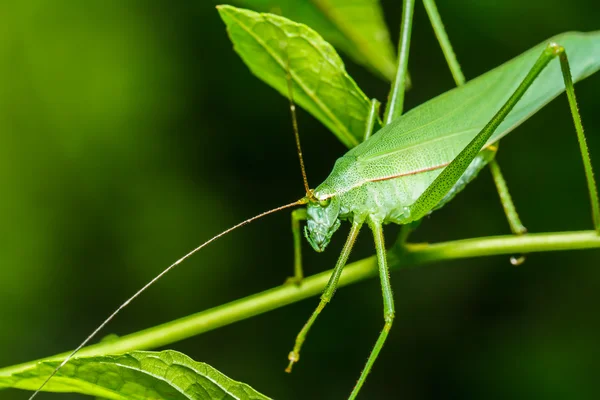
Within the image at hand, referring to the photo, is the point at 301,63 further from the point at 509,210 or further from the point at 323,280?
the point at 509,210

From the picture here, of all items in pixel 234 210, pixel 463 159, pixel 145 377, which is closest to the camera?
pixel 145 377

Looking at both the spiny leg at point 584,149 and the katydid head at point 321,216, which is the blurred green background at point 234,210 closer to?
the spiny leg at point 584,149

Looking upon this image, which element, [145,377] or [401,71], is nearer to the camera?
[145,377]

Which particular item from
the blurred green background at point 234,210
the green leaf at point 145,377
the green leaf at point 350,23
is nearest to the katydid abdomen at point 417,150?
the green leaf at point 350,23

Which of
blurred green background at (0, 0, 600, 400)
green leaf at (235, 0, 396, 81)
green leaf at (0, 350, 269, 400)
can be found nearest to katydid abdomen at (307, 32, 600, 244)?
green leaf at (235, 0, 396, 81)

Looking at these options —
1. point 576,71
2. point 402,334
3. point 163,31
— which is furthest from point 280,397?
point 576,71

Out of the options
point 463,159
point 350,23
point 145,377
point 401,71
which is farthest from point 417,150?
point 145,377
